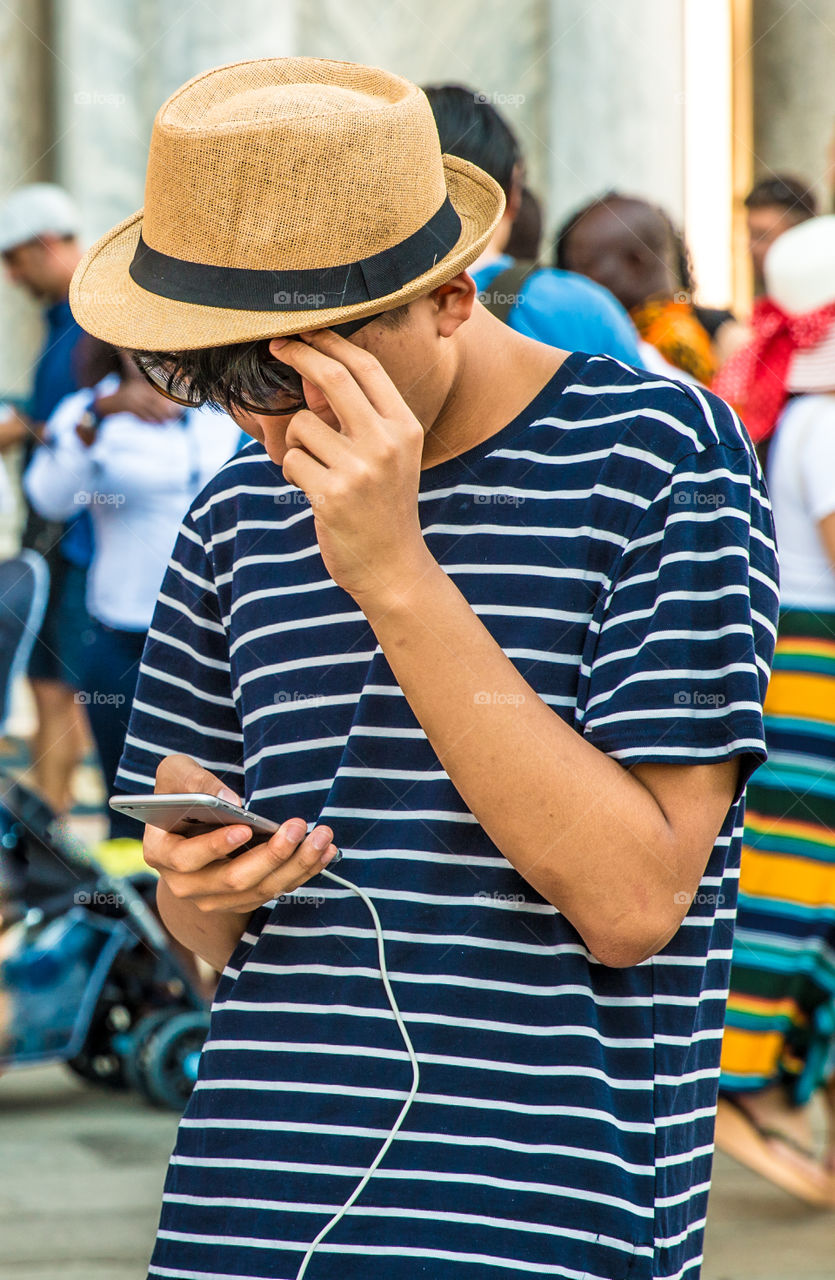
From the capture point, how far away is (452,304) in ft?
4.12

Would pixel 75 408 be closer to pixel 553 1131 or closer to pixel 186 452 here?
pixel 186 452

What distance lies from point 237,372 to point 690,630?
402mm

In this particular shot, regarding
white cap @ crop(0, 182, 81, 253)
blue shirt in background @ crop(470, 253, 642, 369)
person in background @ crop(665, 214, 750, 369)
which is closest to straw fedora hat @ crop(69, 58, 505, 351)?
blue shirt in background @ crop(470, 253, 642, 369)

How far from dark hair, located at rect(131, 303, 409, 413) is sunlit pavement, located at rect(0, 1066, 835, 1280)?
2369 mm

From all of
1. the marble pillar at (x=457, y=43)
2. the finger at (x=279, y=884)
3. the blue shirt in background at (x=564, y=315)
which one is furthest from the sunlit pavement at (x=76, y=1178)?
the marble pillar at (x=457, y=43)

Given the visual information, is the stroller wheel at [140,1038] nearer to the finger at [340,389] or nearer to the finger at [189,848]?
the finger at [189,848]

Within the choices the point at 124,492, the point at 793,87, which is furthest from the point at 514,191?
the point at 793,87

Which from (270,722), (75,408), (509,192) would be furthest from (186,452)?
(270,722)

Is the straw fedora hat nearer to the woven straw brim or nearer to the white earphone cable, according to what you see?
the woven straw brim

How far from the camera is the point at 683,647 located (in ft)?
3.76

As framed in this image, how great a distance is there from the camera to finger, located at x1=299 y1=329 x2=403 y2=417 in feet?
3.65

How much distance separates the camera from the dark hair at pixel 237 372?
3.85 feet

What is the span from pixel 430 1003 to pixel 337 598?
35cm

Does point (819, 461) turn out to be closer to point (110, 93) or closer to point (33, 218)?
point (33, 218)
